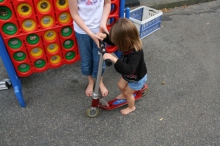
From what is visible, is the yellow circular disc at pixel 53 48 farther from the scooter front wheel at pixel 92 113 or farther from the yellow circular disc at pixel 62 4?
the scooter front wheel at pixel 92 113

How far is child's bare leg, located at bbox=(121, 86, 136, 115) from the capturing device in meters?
2.25

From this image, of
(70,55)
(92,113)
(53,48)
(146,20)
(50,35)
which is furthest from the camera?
(146,20)

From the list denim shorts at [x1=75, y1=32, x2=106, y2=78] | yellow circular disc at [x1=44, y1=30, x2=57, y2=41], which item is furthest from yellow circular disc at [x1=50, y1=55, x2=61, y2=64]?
denim shorts at [x1=75, y1=32, x2=106, y2=78]

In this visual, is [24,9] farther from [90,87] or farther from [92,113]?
[92,113]

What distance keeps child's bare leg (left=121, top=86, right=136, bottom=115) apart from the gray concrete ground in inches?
2.5

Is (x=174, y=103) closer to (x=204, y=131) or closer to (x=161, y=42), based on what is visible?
(x=204, y=131)

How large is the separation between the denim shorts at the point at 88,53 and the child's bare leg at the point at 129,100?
0.52m

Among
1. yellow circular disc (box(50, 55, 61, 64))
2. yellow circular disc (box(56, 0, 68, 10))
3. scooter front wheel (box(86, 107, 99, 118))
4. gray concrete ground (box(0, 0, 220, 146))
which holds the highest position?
yellow circular disc (box(56, 0, 68, 10))

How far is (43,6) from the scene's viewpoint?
228 cm

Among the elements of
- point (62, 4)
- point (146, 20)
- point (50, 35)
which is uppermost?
point (62, 4)

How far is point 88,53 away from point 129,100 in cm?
73

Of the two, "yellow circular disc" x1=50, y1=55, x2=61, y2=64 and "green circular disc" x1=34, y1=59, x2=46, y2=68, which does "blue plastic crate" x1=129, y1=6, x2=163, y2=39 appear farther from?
"green circular disc" x1=34, y1=59, x2=46, y2=68

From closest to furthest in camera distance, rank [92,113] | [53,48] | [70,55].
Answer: [92,113] → [53,48] → [70,55]

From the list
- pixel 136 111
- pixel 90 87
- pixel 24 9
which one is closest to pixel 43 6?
pixel 24 9
